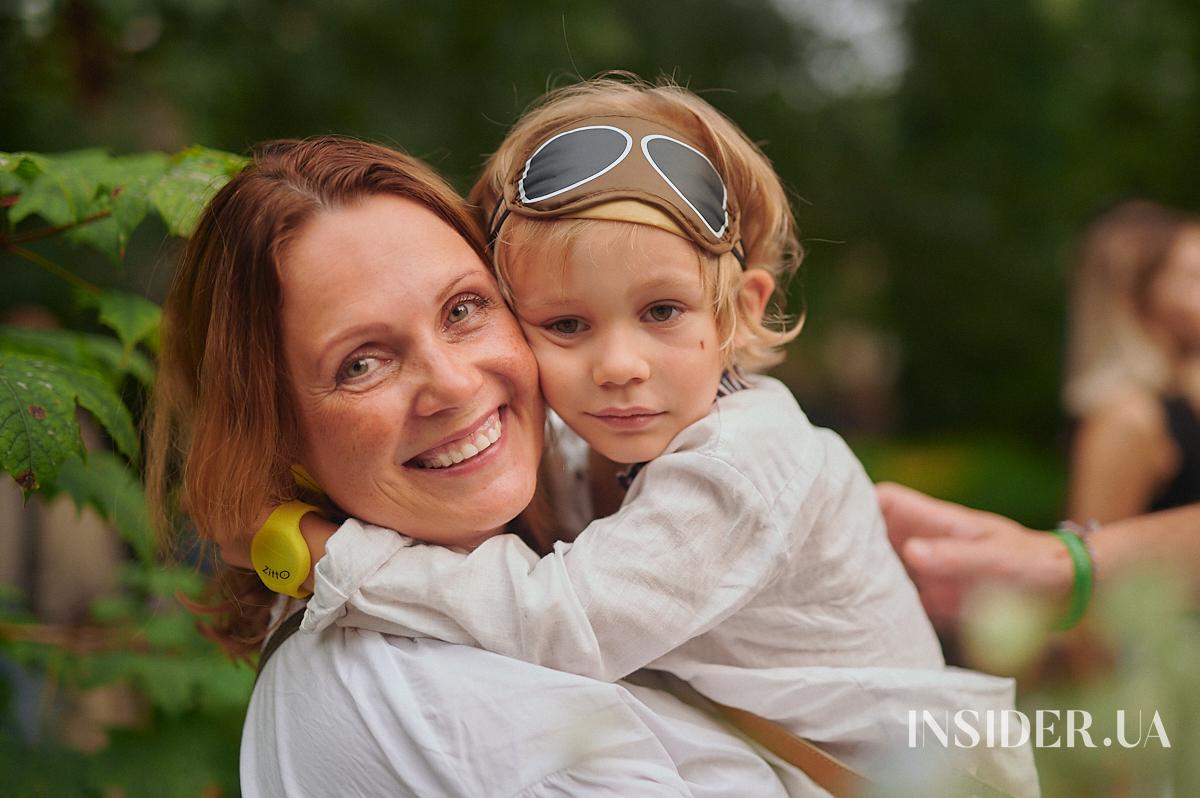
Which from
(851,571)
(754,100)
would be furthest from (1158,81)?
(851,571)

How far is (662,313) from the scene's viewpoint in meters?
1.92

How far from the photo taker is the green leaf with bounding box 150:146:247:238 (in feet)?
6.73

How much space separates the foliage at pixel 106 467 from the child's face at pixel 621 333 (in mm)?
721

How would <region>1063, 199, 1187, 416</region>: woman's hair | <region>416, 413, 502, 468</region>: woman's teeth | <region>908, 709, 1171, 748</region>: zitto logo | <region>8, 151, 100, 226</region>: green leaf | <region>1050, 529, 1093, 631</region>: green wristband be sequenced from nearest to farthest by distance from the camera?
<region>908, 709, 1171, 748</region>: zitto logo, <region>416, 413, 502, 468</region>: woman's teeth, <region>8, 151, 100, 226</region>: green leaf, <region>1050, 529, 1093, 631</region>: green wristband, <region>1063, 199, 1187, 416</region>: woman's hair

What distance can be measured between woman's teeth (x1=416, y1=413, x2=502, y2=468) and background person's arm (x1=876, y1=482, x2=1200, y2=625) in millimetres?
1391

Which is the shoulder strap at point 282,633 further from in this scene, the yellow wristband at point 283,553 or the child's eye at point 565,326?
the child's eye at point 565,326

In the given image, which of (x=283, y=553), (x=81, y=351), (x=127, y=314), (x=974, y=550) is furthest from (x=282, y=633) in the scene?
(x=974, y=550)

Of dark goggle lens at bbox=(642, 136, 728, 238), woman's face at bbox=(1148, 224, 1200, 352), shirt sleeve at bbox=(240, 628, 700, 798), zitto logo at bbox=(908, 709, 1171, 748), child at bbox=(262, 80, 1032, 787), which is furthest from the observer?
woman's face at bbox=(1148, 224, 1200, 352)

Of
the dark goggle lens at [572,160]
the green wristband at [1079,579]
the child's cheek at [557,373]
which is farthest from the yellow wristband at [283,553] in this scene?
the green wristband at [1079,579]

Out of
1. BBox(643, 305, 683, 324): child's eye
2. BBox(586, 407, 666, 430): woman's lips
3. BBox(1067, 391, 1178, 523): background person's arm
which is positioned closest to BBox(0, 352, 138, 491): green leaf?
BBox(586, 407, 666, 430): woman's lips

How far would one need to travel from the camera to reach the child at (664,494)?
169 centimetres

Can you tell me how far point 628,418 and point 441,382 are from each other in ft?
1.21

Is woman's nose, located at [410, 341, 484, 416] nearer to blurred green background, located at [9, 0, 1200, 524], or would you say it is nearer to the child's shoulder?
the child's shoulder

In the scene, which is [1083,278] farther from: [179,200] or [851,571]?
[179,200]
